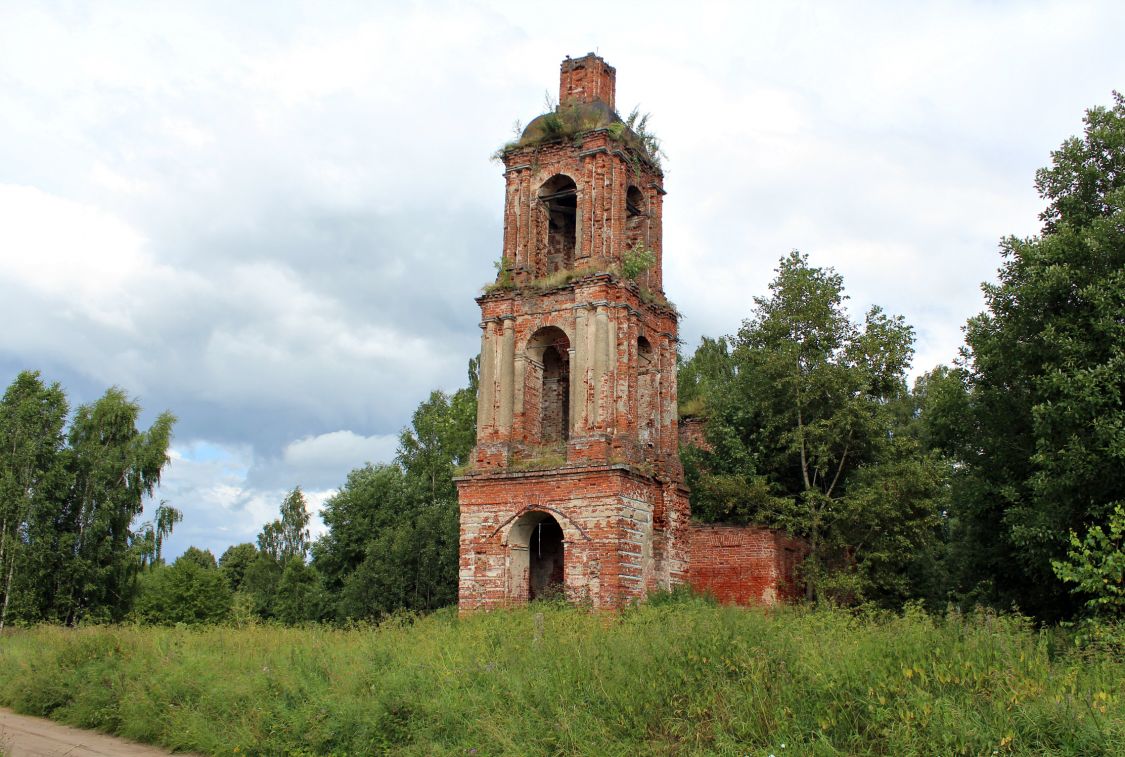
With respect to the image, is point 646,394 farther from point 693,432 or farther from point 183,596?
point 183,596

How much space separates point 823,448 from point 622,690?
12.7 meters

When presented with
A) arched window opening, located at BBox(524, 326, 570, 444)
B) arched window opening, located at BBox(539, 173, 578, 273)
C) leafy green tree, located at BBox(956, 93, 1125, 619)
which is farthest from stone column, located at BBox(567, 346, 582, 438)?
leafy green tree, located at BBox(956, 93, 1125, 619)

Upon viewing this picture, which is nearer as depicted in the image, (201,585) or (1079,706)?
(1079,706)

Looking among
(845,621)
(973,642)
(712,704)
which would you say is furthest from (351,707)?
(973,642)

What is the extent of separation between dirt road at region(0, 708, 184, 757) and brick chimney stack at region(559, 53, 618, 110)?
54.4 ft

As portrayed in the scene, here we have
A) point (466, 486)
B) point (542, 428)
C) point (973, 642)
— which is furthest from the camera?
point (542, 428)

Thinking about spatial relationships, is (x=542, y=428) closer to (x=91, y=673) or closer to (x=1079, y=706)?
(x=91, y=673)

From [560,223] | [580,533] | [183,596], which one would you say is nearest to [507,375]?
[580,533]

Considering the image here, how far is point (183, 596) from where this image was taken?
3259cm

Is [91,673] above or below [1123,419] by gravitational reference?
below

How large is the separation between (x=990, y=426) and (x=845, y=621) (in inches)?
293

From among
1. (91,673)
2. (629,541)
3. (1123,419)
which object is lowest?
(91,673)

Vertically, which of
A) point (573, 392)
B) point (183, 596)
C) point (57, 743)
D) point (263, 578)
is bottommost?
point (57, 743)

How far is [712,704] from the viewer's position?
8656 millimetres
